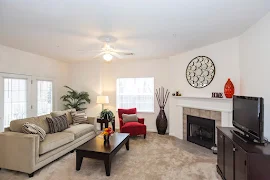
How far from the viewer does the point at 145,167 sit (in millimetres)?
3078

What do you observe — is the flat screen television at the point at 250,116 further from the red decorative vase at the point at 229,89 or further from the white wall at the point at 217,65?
the white wall at the point at 217,65

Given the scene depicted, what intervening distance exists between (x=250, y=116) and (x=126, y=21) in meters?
2.32

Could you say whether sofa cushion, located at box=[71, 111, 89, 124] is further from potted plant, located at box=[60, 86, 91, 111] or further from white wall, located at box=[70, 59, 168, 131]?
white wall, located at box=[70, 59, 168, 131]

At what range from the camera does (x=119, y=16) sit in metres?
2.51

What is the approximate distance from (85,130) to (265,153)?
379 cm

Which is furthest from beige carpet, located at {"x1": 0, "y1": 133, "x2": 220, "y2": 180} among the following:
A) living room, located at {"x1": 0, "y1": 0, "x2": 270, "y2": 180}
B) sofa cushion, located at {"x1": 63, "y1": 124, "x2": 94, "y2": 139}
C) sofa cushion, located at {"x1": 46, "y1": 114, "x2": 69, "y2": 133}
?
sofa cushion, located at {"x1": 46, "y1": 114, "x2": 69, "y2": 133}

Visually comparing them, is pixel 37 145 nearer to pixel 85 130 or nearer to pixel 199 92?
pixel 85 130

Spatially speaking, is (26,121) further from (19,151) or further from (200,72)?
(200,72)

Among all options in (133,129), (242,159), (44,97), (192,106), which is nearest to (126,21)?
(242,159)

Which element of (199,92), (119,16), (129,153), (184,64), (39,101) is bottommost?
(129,153)

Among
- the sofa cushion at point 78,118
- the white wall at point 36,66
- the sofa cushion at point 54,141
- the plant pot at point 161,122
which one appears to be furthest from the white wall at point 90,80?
the sofa cushion at point 54,141

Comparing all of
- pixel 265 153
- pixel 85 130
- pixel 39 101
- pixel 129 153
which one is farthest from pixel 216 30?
pixel 39 101

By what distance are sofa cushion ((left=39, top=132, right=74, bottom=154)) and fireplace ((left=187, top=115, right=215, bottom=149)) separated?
10.5 feet

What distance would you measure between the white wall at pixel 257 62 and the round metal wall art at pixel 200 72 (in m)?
0.77
